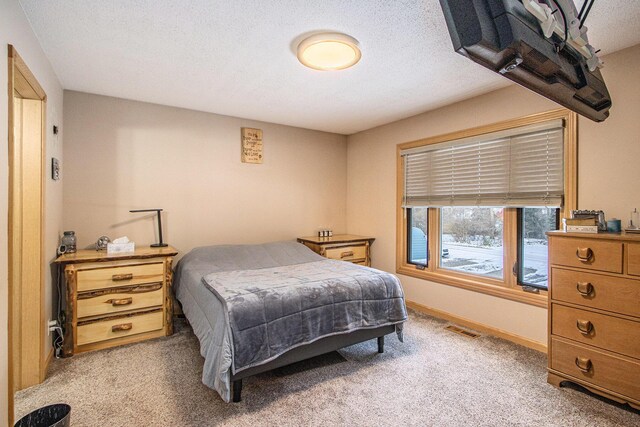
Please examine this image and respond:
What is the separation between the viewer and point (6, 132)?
1.51 metres

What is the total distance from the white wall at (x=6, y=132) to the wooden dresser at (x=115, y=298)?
6.6 inches

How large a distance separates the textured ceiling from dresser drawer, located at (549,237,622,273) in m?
1.36

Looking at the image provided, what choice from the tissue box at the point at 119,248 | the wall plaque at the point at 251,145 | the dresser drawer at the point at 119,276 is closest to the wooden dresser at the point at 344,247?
the wall plaque at the point at 251,145

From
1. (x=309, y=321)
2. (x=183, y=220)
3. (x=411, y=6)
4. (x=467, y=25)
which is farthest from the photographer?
(x=183, y=220)

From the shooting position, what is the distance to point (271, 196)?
168 inches

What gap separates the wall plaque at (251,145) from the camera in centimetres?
401

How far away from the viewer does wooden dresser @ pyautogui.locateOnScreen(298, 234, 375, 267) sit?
158 inches

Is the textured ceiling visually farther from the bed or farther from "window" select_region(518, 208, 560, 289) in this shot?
the bed

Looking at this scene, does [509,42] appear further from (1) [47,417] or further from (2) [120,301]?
(2) [120,301]

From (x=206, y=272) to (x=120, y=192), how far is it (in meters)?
1.35

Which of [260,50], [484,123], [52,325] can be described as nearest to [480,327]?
[484,123]

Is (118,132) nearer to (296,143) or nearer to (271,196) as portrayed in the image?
(271,196)

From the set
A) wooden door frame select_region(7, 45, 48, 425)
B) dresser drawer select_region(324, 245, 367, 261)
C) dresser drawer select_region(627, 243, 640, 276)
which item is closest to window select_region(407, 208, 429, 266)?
dresser drawer select_region(324, 245, 367, 261)

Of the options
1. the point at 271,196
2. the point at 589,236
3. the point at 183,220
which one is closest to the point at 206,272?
the point at 183,220
